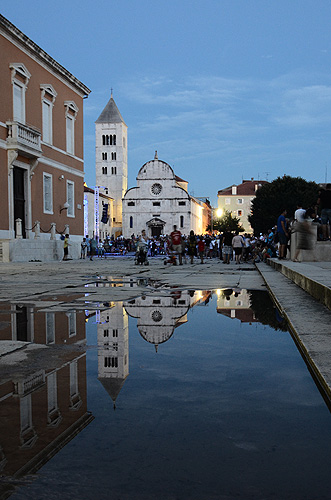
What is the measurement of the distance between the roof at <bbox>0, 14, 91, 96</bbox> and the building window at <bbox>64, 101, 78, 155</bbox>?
145cm

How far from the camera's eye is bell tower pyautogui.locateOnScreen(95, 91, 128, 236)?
93.8 metres

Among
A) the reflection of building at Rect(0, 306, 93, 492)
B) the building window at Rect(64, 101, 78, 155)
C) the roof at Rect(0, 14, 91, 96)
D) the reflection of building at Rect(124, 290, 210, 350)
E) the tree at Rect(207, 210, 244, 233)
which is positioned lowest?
the reflection of building at Rect(124, 290, 210, 350)

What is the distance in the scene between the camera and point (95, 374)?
9.32 ft

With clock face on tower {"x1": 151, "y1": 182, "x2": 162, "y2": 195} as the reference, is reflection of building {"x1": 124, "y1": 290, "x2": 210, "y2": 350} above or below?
below

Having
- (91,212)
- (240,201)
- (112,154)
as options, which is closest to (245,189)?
(240,201)

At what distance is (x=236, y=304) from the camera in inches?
249

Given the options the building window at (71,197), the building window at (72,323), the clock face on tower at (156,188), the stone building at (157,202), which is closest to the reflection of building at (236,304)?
the building window at (72,323)

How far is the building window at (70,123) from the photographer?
28.4 m

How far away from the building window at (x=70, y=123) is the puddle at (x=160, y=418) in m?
25.9

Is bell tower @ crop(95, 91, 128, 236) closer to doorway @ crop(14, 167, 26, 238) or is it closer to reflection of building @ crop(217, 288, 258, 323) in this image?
doorway @ crop(14, 167, 26, 238)

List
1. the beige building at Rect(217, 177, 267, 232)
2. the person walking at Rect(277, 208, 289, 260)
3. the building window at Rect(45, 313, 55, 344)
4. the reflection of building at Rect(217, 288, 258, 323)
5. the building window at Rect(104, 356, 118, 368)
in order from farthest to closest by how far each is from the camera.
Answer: the beige building at Rect(217, 177, 267, 232)
the person walking at Rect(277, 208, 289, 260)
the reflection of building at Rect(217, 288, 258, 323)
the building window at Rect(45, 313, 55, 344)
the building window at Rect(104, 356, 118, 368)

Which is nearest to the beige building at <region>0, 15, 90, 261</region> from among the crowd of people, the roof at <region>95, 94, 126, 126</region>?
the crowd of people

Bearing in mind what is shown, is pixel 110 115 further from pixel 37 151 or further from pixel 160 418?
pixel 160 418

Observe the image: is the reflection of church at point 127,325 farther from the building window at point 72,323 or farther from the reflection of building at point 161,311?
the building window at point 72,323
